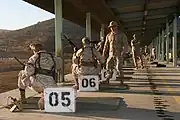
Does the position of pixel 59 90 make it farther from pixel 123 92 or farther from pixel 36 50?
pixel 123 92

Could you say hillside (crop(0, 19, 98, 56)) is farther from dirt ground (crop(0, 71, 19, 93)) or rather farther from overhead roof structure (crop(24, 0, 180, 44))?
dirt ground (crop(0, 71, 19, 93))

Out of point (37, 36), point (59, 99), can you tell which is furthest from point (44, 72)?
point (37, 36)

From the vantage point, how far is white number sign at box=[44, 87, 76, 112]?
23.2ft

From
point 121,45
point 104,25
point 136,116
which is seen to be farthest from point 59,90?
point 104,25

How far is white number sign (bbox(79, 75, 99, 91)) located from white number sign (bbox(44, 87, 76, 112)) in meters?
3.32

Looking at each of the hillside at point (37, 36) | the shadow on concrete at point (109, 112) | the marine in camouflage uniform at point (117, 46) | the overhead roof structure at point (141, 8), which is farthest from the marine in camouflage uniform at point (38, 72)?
the hillside at point (37, 36)

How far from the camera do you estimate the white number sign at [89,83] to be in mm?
10562

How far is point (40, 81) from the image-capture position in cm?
754

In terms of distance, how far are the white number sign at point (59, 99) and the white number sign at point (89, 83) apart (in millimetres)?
3318

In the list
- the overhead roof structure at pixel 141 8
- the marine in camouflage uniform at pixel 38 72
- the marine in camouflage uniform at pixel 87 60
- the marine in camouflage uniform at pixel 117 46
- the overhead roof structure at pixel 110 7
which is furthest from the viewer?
the overhead roof structure at pixel 141 8

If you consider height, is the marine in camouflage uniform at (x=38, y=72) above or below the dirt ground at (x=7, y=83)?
above

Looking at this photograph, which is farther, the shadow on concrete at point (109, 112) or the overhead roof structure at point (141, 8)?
the overhead roof structure at point (141, 8)

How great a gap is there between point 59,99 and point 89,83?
11.4ft

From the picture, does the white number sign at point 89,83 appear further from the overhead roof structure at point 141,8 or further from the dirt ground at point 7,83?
the overhead roof structure at point 141,8
